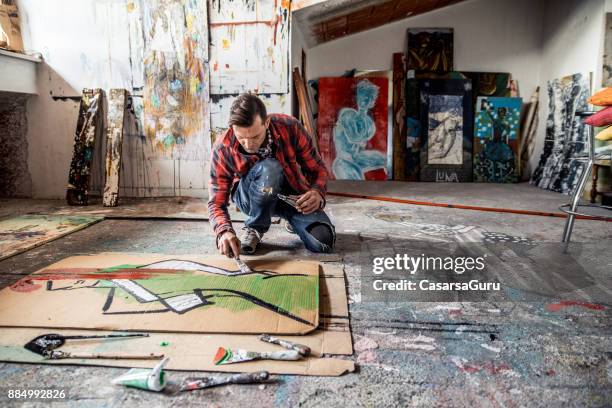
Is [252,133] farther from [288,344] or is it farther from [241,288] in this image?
[288,344]

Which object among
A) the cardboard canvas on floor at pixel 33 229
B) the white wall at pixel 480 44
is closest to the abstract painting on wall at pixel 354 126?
the white wall at pixel 480 44

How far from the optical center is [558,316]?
5.21 ft

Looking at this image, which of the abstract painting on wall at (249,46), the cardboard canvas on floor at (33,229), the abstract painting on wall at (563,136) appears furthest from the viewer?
the abstract painting on wall at (563,136)

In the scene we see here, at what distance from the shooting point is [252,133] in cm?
192

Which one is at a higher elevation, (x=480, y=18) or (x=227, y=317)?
(x=480, y=18)

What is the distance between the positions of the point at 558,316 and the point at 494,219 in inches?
69.8

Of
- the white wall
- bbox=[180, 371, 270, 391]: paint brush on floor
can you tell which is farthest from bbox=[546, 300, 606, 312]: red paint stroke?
the white wall

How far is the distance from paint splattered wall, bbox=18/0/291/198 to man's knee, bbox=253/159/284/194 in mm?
1675

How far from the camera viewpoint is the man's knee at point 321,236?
2.33 m

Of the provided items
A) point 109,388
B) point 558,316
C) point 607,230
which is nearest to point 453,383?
point 558,316

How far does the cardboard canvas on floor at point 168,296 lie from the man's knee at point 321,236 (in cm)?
23

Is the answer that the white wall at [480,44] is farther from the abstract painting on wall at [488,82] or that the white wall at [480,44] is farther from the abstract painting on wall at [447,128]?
the abstract painting on wall at [447,128]

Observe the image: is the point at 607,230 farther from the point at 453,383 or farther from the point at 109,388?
the point at 109,388

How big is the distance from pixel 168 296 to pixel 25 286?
23.3 inches
